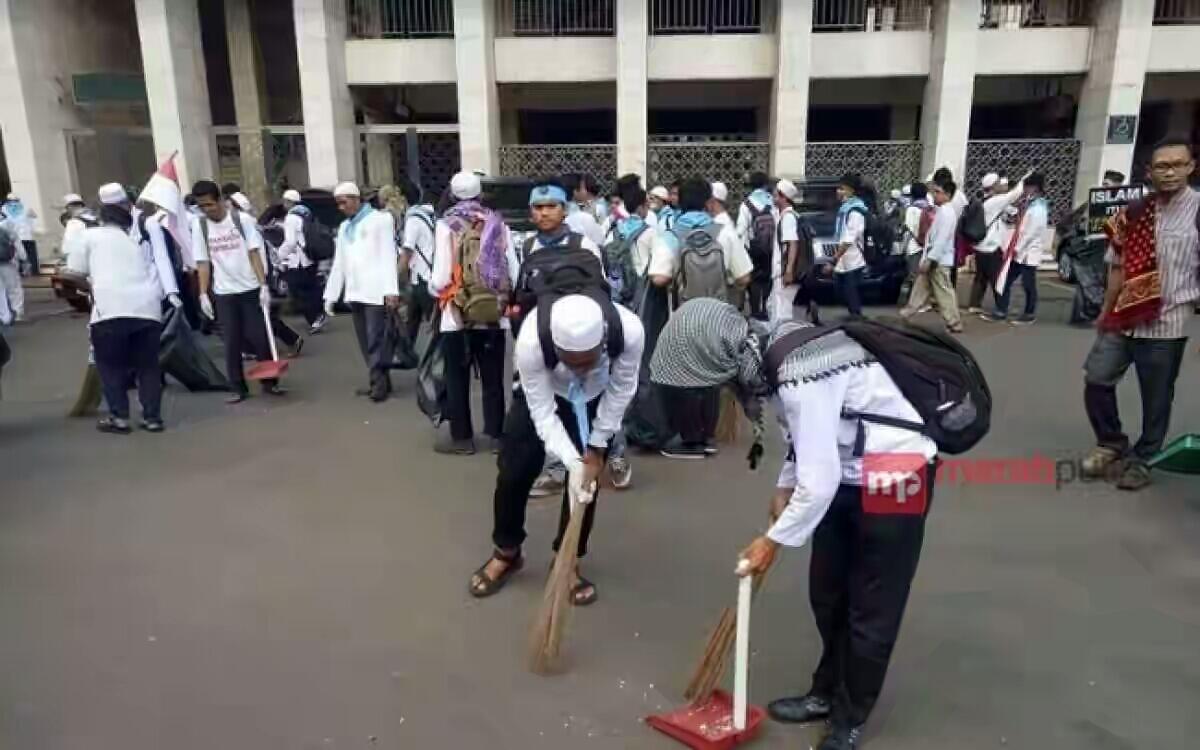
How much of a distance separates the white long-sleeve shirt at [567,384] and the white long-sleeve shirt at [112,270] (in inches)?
147

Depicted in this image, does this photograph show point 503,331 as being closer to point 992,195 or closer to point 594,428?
point 594,428

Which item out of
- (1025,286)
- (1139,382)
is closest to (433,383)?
(1139,382)

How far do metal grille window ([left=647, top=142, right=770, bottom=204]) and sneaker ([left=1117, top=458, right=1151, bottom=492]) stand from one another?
39.1ft

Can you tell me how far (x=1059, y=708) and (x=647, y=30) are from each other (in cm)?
1521

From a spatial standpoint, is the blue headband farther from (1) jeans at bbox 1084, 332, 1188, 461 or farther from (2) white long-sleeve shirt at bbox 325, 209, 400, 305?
(1) jeans at bbox 1084, 332, 1188, 461

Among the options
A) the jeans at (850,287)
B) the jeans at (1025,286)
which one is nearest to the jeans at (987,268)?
the jeans at (1025,286)

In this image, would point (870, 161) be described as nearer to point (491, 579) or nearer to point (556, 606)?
point (491, 579)

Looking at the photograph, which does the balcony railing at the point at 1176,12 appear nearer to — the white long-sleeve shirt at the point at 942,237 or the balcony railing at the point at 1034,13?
the balcony railing at the point at 1034,13

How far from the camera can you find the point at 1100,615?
11.3 feet

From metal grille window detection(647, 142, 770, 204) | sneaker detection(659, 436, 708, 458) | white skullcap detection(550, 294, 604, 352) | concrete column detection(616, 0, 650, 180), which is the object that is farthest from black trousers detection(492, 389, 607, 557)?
metal grille window detection(647, 142, 770, 204)

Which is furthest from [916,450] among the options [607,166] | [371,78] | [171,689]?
[371,78]

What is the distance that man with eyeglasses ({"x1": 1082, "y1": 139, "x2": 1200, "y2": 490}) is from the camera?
4230mm

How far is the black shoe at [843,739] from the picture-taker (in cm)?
263

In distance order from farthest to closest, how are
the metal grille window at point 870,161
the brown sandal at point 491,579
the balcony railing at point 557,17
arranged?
the balcony railing at point 557,17 < the metal grille window at point 870,161 < the brown sandal at point 491,579
